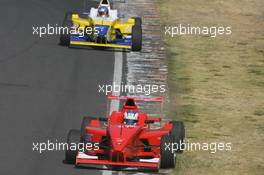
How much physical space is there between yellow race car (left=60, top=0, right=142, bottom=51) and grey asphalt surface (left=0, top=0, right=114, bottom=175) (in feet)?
1.04

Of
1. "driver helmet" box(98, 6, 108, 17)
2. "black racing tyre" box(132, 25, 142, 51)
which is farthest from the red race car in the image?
"driver helmet" box(98, 6, 108, 17)

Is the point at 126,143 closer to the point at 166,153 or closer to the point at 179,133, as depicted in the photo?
the point at 166,153

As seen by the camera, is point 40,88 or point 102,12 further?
point 102,12

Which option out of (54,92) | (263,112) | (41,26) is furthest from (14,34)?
(263,112)

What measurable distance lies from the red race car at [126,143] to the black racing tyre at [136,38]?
20.6ft

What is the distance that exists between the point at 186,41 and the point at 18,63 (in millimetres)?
5592

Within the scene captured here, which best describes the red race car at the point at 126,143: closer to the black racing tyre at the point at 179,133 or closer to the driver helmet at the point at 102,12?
the black racing tyre at the point at 179,133

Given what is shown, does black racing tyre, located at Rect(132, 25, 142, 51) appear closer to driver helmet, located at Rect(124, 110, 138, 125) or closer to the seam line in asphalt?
the seam line in asphalt

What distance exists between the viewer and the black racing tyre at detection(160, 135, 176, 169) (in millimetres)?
15953

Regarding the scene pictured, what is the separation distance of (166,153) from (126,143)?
75cm

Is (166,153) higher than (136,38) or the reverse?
the reverse

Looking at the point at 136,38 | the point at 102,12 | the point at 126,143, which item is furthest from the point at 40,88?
the point at 126,143

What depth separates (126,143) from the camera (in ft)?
52.6

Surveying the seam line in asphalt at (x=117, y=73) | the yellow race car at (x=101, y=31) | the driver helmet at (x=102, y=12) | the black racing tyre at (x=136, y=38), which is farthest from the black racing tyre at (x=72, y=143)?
the driver helmet at (x=102, y=12)
